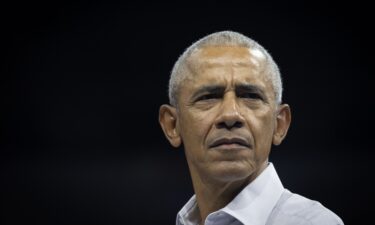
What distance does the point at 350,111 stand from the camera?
6.72ft

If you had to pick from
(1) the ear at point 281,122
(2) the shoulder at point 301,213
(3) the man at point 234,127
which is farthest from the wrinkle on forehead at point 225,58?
(2) the shoulder at point 301,213

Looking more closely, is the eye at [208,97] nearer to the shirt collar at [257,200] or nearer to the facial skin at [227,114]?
the facial skin at [227,114]

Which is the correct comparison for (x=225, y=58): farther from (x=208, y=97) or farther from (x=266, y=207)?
(x=266, y=207)

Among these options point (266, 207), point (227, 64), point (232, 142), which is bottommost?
point (266, 207)

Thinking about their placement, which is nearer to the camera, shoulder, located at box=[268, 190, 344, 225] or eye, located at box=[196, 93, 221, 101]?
shoulder, located at box=[268, 190, 344, 225]

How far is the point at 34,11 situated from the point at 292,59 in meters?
0.92

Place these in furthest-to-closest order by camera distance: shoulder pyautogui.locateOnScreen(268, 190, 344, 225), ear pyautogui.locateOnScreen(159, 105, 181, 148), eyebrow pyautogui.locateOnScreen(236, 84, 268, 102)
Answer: ear pyautogui.locateOnScreen(159, 105, 181, 148) < eyebrow pyautogui.locateOnScreen(236, 84, 268, 102) < shoulder pyautogui.locateOnScreen(268, 190, 344, 225)

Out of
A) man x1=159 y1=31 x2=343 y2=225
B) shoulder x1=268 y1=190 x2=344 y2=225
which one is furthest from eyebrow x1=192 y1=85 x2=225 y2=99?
shoulder x1=268 y1=190 x2=344 y2=225

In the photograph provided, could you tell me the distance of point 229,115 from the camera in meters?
1.00

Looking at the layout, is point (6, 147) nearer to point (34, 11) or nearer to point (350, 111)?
point (34, 11)

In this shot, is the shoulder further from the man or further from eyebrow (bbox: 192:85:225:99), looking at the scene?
eyebrow (bbox: 192:85:225:99)

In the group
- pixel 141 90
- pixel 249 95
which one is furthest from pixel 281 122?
pixel 141 90

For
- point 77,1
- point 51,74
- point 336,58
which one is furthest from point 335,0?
point 51,74

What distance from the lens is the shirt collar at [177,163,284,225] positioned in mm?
1007
